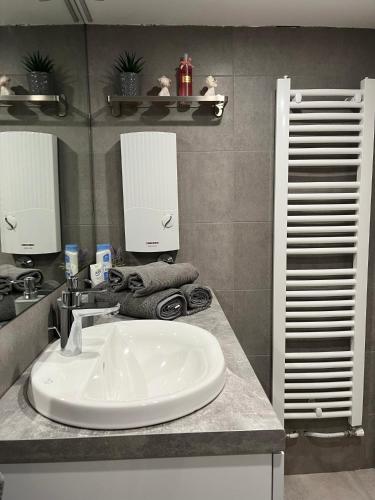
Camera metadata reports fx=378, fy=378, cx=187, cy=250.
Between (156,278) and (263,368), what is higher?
(156,278)

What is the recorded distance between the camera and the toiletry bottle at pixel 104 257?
1.68 m

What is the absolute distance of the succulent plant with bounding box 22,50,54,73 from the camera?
1028 millimetres

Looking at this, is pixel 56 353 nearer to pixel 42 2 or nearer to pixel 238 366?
pixel 238 366

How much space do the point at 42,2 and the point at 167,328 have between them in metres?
1.11

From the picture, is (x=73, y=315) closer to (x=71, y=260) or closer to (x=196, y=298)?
(x=71, y=260)

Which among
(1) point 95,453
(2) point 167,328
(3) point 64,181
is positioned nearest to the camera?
(1) point 95,453

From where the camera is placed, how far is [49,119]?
47.3 inches

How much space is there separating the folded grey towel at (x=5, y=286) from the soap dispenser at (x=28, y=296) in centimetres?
5

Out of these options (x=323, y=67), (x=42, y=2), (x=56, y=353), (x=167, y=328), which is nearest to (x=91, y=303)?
(x=56, y=353)

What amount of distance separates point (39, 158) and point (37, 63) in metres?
0.27

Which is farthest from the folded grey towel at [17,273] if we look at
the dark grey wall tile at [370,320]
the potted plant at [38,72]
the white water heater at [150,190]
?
the dark grey wall tile at [370,320]

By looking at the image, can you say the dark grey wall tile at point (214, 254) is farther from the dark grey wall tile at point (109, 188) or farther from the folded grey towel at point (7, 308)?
the folded grey towel at point (7, 308)

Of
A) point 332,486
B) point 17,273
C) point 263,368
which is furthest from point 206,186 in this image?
point 332,486

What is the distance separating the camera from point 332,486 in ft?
6.44
